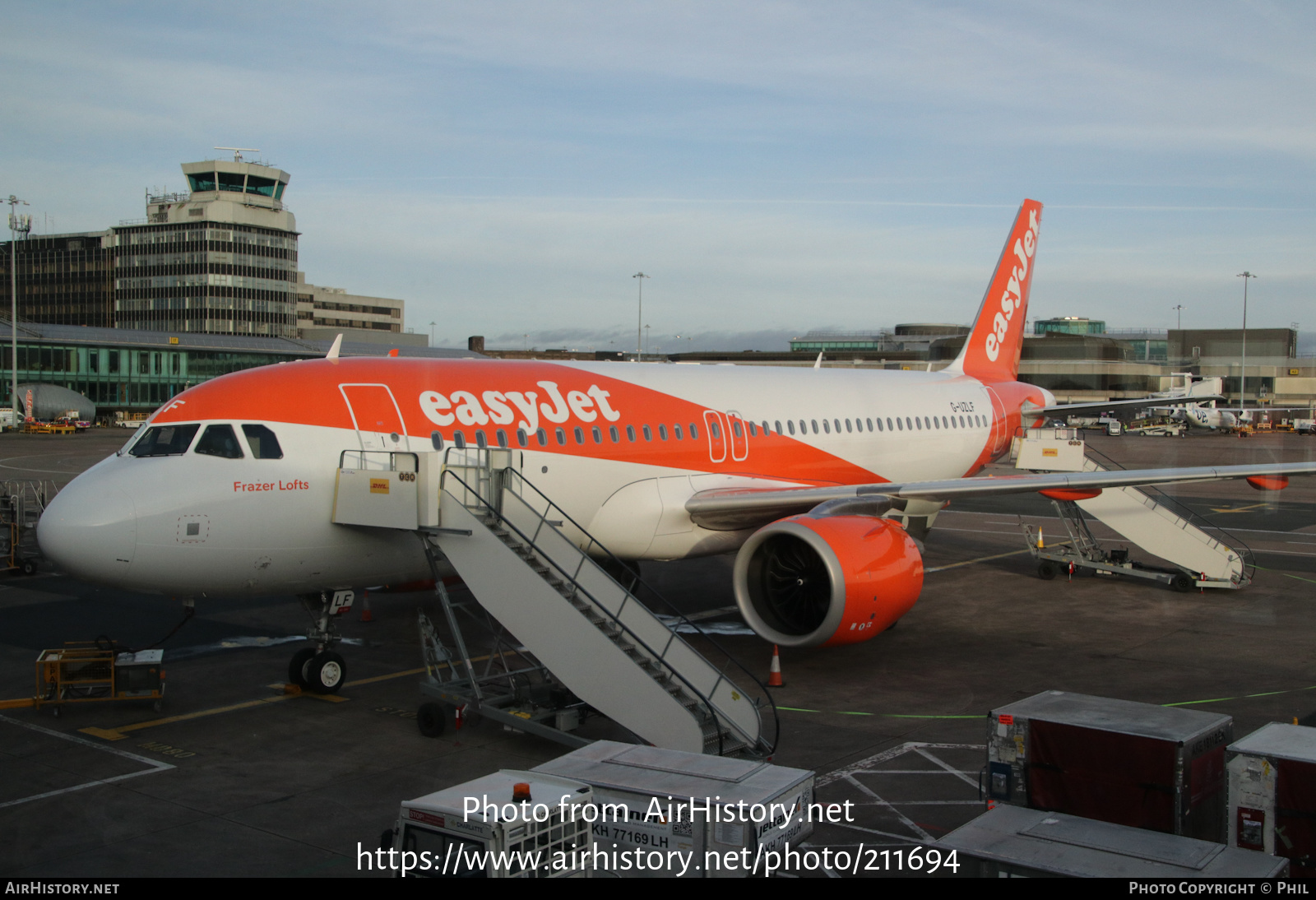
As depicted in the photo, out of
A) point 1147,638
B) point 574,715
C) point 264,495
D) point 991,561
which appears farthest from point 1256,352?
point 264,495

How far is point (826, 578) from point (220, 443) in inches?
329

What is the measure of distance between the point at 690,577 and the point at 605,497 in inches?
306

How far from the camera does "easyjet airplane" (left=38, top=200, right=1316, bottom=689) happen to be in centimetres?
1285

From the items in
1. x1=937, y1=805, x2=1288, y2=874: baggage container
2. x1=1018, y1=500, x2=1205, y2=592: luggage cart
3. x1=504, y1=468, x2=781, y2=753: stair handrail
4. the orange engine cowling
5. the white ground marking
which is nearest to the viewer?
x1=937, y1=805, x2=1288, y2=874: baggage container

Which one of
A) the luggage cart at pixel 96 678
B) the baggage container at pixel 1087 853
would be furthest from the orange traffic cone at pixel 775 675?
the luggage cart at pixel 96 678

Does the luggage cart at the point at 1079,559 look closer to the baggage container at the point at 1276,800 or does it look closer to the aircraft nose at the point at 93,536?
the baggage container at the point at 1276,800

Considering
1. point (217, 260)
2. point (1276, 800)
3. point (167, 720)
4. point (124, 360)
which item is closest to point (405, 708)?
point (167, 720)

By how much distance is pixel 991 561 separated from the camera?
26.5 metres

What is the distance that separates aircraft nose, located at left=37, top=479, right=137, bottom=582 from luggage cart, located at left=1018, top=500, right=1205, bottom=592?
59.9 ft

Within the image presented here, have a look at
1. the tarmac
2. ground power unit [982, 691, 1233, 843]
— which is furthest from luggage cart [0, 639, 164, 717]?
ground power unit [982, 691, 1233, 843]

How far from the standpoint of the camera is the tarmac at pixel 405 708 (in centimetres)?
995

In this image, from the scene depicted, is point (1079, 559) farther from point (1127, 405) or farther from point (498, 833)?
point (498, 833)

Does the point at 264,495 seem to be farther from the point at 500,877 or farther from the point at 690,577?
the point at 690,577

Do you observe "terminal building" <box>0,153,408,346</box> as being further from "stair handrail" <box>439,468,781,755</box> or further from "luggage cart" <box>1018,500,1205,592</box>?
"stair handrail" <box>439,468,781,755</box>
